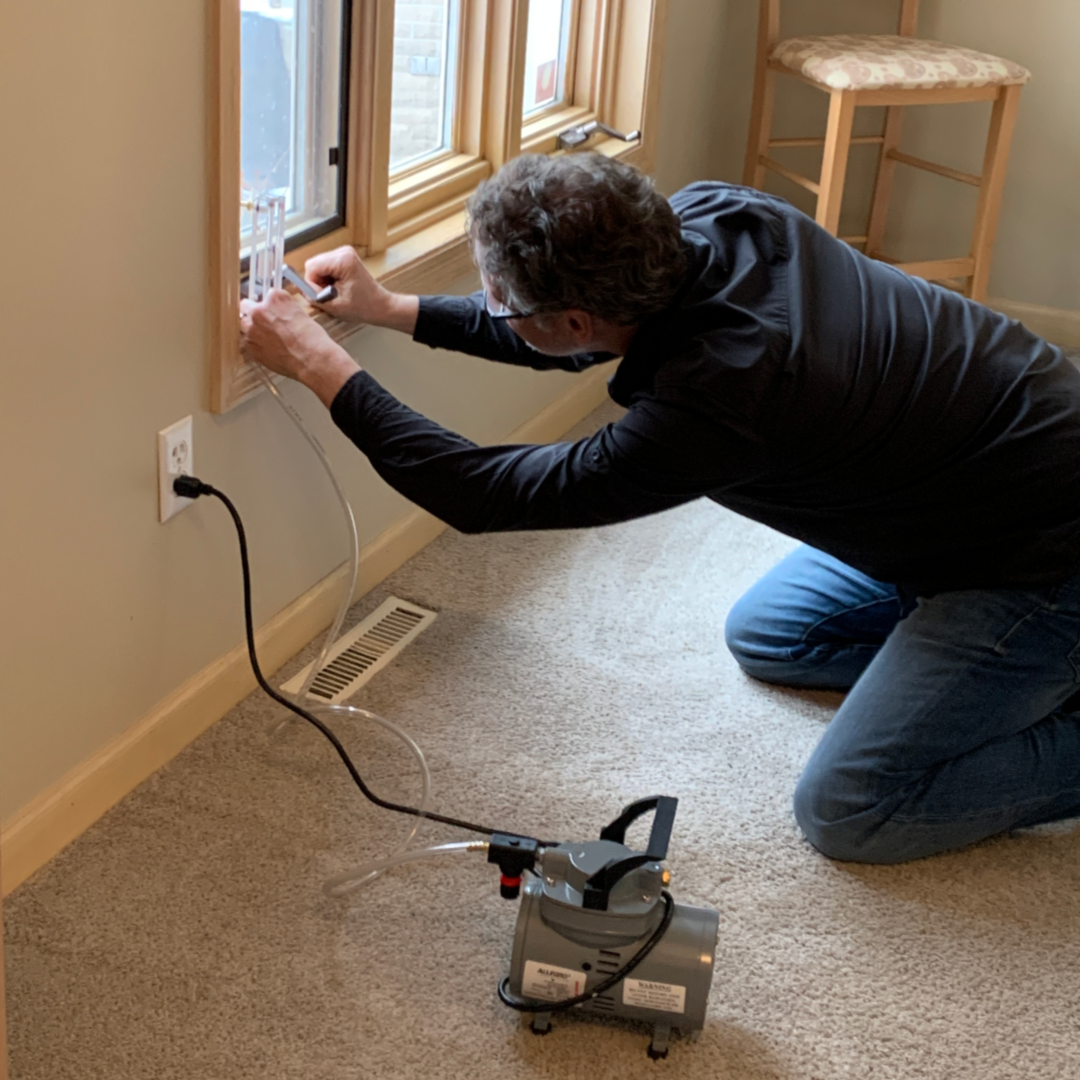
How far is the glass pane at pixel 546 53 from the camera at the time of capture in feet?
8.28

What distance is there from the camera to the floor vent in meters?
1.83

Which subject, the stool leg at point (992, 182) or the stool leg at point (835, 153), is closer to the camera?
the stool leg at point (835, 153)

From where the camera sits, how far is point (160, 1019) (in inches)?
50.7

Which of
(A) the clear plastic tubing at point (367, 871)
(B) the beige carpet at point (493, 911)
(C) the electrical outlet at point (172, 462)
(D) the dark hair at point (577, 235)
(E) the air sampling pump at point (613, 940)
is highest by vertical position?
(D) the dark hair at point (577, 235)

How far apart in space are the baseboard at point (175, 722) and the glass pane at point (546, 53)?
95 centimetres

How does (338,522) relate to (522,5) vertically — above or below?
below

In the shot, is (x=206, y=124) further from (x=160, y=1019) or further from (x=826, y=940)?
(x=826, y=940)

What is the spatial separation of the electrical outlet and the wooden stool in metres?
1.86

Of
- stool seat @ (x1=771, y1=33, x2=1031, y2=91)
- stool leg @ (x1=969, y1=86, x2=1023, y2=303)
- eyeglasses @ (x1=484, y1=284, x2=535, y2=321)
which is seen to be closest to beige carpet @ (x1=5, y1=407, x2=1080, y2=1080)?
eyeglasses @ (x1=484, y1=284, x2=535, y2=321)

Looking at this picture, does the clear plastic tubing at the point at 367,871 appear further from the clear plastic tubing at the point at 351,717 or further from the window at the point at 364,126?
the window at the point at 364,126

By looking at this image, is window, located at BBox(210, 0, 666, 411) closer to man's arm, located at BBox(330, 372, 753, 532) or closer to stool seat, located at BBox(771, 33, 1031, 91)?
man's arm, located at BBox(330, 372, 753, 532)

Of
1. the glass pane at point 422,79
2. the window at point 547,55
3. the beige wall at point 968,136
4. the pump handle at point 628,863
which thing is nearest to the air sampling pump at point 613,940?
the pump handle at point 628,863

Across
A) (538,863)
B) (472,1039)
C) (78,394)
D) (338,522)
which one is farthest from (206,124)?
(472,1039)

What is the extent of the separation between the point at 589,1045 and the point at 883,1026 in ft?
1.05
